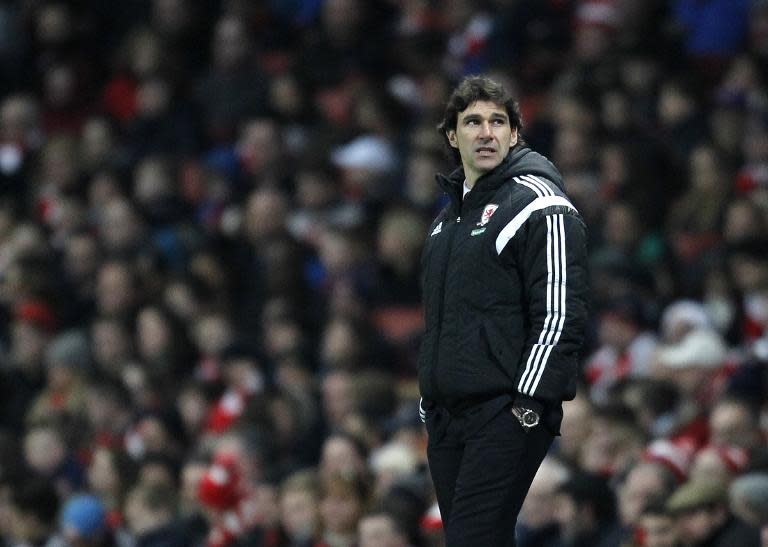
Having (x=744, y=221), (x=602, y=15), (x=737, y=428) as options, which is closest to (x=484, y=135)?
(x=737, y=428)

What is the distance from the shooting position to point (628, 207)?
10445 millimetres

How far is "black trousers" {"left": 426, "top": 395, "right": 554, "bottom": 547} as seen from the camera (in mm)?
5445

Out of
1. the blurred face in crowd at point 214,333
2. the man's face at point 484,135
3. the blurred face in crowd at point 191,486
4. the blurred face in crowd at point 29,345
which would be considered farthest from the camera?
the blurred face in crowd at point 29,345

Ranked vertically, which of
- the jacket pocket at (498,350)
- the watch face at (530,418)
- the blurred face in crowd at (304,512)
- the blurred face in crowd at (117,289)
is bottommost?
the blurred face in crowd at (304,512)

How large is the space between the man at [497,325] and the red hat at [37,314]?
7491mm

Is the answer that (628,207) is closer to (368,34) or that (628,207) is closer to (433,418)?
(368,34)

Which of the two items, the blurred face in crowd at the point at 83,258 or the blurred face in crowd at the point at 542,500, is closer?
the blurred face in crowd at the point at 542,500

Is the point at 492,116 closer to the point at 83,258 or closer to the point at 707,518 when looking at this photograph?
the point at 707,518

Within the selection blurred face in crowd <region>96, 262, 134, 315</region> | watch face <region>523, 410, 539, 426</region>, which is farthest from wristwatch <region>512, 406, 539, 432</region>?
blurred face in crowd <region>96, 262, 134, 315</region>

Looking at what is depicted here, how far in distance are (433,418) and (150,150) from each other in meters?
8.70

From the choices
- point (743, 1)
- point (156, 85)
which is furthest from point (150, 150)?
point (743, 1)

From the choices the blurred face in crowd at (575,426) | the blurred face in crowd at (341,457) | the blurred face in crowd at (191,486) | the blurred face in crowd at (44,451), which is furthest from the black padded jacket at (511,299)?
the blurred face in crowd at (44,451)

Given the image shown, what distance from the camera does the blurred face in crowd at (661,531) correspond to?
7609 millimetres

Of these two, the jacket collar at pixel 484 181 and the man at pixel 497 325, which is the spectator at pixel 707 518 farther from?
the jacket collar at pixel 484 181
